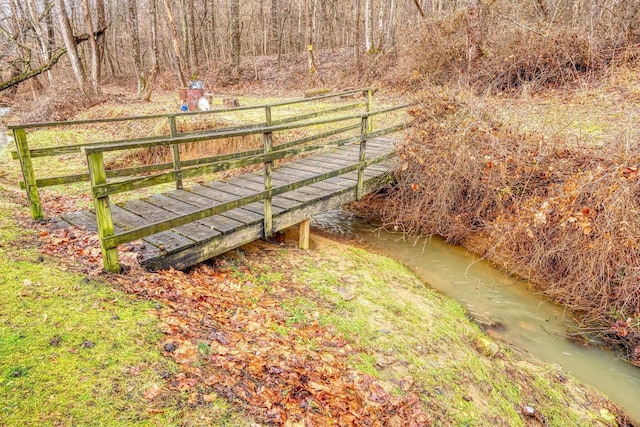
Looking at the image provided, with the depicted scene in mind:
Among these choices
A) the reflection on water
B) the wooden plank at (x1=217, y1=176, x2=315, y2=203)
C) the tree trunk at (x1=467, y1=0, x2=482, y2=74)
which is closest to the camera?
the reflection on water

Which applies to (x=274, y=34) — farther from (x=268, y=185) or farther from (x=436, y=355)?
(x=436, y=355)

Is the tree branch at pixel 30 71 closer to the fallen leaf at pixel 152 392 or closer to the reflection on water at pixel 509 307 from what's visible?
the reflection on water at pixel 509 307

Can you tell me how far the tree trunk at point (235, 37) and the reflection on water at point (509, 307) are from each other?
1767 centimetres

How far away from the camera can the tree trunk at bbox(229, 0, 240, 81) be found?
21.1 m

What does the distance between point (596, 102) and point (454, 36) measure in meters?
5.44

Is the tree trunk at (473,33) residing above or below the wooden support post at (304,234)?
above

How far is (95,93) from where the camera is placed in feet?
54.7

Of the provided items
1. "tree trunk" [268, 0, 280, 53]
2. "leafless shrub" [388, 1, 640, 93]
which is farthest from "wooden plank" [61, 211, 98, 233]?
"tree trunk" [268, 0, 280, 53]

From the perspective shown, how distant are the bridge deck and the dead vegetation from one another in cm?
103

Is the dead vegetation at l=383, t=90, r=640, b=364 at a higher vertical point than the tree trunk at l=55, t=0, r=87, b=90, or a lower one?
lower

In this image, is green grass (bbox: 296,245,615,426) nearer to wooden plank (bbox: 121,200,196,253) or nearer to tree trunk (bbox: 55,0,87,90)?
wooden plank (bbox: 121,200,196,253)

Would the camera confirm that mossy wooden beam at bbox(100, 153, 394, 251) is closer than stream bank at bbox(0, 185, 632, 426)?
No

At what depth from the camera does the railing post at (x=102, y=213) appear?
3.41 meters

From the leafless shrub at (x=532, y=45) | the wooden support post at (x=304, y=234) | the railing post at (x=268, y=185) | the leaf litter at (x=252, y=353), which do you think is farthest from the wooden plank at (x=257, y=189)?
the leafless shrub at (x=532, y=45)
